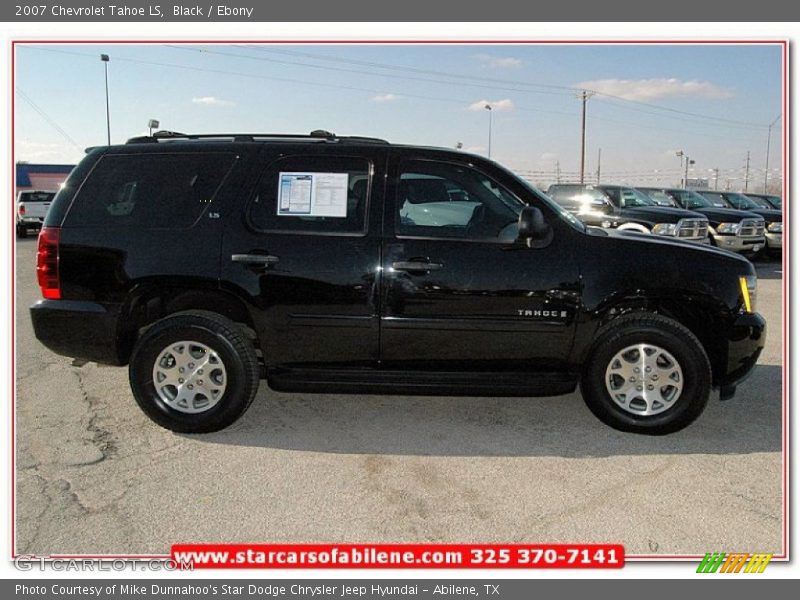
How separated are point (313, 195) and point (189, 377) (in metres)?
1.47

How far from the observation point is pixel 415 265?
4.17m

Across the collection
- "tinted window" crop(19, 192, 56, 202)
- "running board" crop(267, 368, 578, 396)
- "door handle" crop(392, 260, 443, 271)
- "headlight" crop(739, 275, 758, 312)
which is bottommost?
"running board" crop(267, 368, 578, 396)

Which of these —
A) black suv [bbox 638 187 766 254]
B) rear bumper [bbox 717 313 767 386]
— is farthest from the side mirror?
black suv [bbox 638 187 766 254]

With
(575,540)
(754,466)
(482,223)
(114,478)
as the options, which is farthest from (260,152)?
(754,466)

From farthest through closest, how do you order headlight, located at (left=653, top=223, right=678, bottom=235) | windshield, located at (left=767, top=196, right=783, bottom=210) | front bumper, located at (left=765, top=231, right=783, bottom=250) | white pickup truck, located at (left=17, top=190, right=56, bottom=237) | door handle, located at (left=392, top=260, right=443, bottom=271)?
white pickup truck, located at (left=17, top=190, right=56, bottom=237) → windshield, located at (left=767, top=196, right=783, bottom=210) → front bumper, located at (left=765, top=231, right=783, bottom=250) → headlight, located at (left=653, top=223, right=678, bottom=235) → door handle, located at (left=392, top=260, right=443, bottom=271)

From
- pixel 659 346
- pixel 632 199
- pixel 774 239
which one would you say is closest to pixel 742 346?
pixel 659 346

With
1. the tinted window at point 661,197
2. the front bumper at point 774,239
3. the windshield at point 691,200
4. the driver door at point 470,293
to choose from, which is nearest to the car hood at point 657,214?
the tinted window at point 661,197

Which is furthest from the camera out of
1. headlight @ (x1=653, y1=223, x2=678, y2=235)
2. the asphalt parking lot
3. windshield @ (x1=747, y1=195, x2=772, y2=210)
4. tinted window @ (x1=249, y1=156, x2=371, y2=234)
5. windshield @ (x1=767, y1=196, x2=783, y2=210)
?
windshield @ (x1=767, y1=196, x2=783, y2=210)

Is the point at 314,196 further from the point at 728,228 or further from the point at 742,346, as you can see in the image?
the point at 728,228

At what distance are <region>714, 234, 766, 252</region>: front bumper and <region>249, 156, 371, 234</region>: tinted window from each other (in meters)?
12.4

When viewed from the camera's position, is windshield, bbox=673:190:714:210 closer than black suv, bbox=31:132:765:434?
No

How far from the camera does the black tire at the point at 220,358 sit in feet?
13.9

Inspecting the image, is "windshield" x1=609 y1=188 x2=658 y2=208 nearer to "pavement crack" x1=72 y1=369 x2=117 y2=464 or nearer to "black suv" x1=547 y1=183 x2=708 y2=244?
"black suv" x1=547 y1=183 x2=708 y2=244

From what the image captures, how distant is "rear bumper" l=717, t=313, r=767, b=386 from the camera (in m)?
4.33
